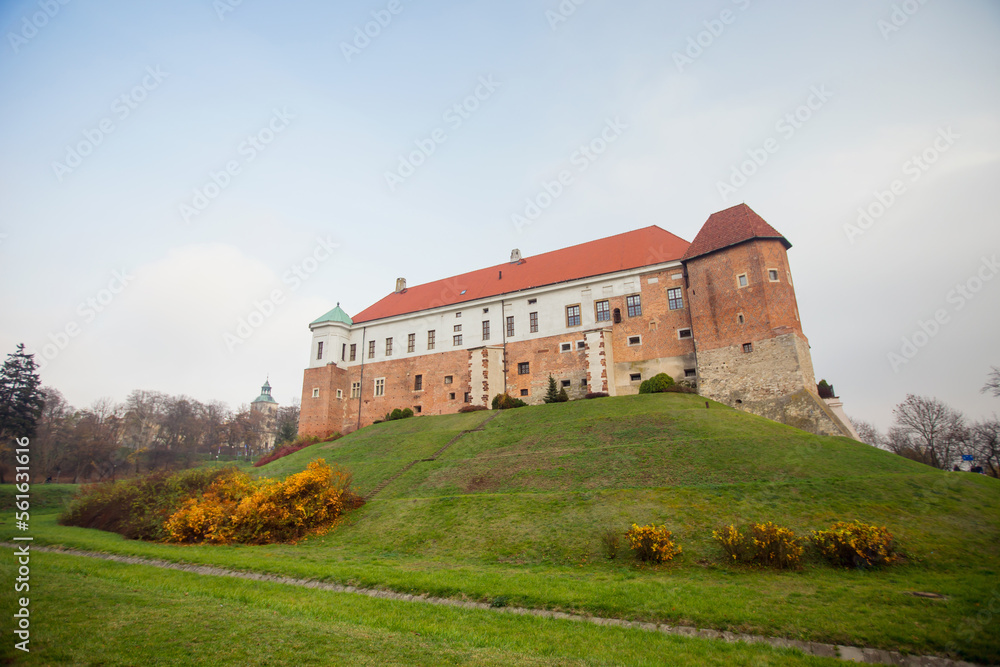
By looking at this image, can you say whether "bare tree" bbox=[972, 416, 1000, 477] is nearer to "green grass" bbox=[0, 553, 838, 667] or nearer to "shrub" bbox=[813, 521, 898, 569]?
"shrub" bbox=[813, 521, 898, 569]

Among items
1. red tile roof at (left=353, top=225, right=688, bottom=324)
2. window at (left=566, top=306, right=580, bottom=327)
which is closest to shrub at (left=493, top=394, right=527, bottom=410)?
window at (left=566, top=306, right=580, bottom=327)

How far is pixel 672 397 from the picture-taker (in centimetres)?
2797

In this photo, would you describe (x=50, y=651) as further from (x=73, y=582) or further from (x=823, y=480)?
(x=823, y=480)

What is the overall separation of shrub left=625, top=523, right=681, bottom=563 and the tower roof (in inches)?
1547

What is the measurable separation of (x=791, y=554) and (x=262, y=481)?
18992mm

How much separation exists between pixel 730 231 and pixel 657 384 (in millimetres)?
10633

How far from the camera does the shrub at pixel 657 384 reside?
98.5ft

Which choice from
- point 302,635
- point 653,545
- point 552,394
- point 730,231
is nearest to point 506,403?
point 552,394

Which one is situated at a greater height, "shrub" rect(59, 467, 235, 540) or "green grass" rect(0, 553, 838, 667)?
"shrub" rect(59, 467, 235, 540)

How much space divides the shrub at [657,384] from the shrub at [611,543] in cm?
1813

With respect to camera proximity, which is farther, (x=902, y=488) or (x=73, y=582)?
(x=902, y=488)

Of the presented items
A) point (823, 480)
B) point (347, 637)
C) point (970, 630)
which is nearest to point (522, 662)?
point (347, 637)

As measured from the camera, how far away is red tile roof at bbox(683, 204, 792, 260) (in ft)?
94.3

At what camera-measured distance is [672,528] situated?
43.3 ft
